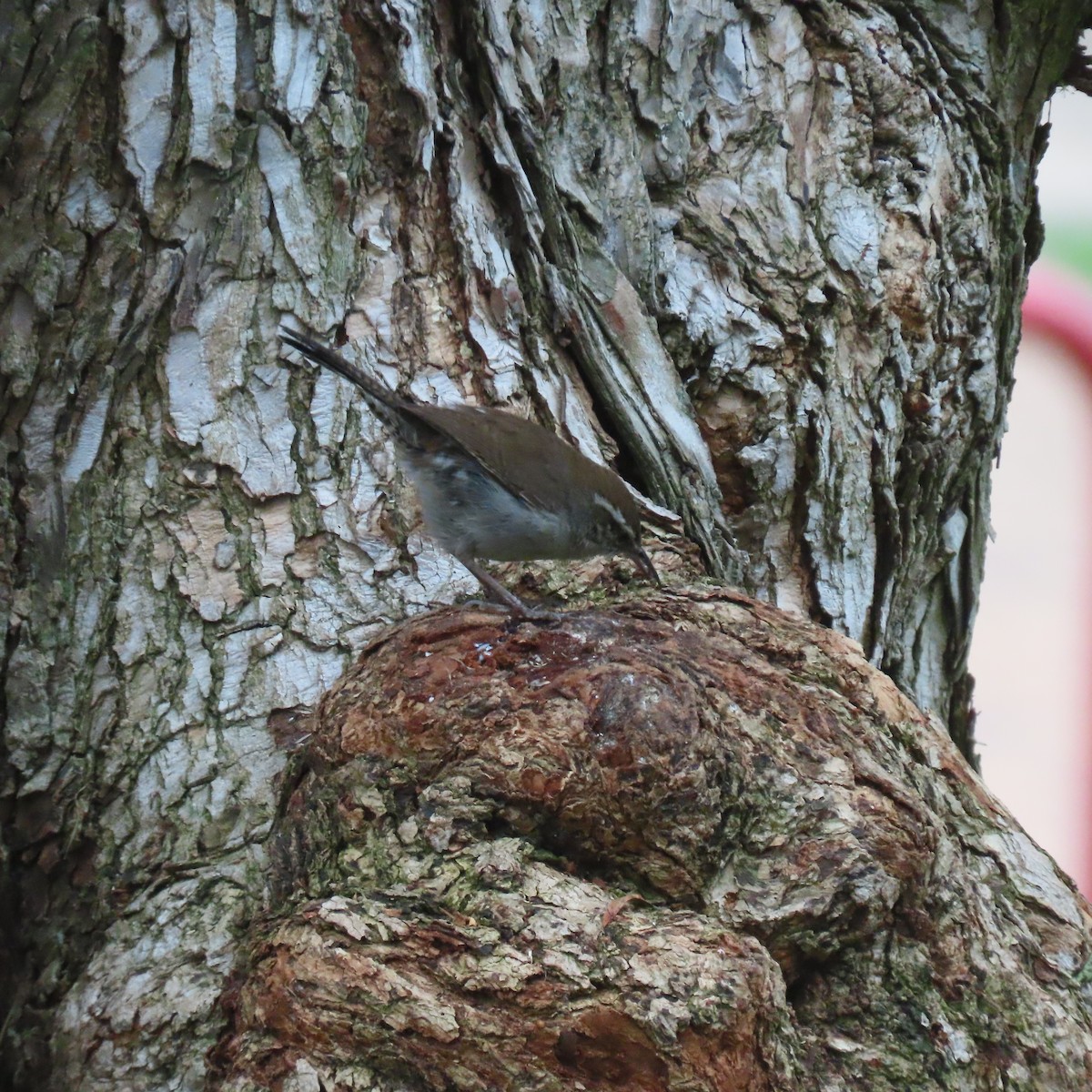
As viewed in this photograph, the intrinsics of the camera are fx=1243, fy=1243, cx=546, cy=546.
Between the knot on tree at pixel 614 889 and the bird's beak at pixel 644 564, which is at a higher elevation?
the bird's beak at pixel 644 564

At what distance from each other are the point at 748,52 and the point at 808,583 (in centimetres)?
160

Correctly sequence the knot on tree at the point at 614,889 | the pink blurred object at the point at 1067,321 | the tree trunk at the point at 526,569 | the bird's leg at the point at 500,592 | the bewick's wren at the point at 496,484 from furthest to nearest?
1. the pink blurred object at the point at 1067,321
2. the bewick's wren at the point at 496,484
3. the bird's leg at the point at 500,592
4. the tree trunk at the point at 526,569
5. the knot on tree at the point at 614,889

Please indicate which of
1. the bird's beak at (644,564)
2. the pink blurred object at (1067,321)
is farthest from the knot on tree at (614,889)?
the pink blurred object at (1067,321)

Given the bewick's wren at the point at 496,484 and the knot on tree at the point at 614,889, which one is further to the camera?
the bewick's wren at the point at 496,484

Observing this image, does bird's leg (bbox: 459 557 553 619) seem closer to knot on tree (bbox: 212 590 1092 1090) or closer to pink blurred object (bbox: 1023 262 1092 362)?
knot on tree (bbox: 212 590 1092 1090)

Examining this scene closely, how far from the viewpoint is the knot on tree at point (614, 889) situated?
6.97ft

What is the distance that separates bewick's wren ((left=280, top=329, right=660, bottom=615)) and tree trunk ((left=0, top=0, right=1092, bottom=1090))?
3.5 inches

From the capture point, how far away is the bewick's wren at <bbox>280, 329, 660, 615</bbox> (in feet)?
10.3

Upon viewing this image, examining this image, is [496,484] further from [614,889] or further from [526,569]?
[614,889]

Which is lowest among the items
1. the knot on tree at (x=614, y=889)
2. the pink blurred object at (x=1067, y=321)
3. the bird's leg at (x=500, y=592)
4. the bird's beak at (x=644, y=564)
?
the knot on tree at (x=614, y=889)

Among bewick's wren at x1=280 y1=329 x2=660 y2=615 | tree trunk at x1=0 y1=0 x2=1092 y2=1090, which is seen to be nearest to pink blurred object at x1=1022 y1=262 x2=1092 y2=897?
tree trunk at x1=0 y1=0 x2=1092 y2=1090

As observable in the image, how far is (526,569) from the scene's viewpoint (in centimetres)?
343

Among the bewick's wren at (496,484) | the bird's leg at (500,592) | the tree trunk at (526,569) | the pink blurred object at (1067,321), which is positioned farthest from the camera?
the pink blurred object at (1067,321)

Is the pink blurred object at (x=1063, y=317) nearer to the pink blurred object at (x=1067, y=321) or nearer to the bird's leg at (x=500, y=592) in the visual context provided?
the pink blurred object at (x=1067, y=321)
